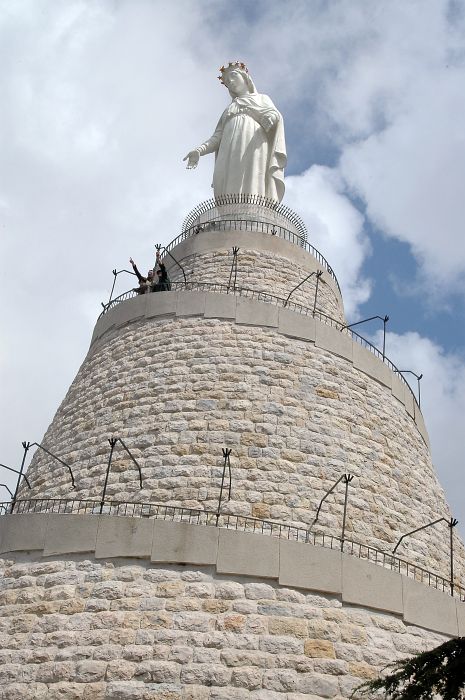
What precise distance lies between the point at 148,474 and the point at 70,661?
3668 millimetres

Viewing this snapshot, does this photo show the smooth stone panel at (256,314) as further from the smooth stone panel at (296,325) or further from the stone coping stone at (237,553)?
the stone coping stone at (237,553)

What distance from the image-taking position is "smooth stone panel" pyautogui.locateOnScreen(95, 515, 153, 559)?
39.5 feet

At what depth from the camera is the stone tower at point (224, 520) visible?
11.1 meters

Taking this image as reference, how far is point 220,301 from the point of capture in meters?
17.1

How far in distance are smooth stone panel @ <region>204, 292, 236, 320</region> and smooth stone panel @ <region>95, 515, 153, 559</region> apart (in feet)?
18.8

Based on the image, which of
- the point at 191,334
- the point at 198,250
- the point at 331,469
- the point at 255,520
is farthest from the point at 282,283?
the point at 255,520

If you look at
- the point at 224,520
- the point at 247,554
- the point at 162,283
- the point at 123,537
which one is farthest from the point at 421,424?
the point at 123,537

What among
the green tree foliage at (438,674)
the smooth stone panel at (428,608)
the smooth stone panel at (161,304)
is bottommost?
the green tree foliage at (438,674)

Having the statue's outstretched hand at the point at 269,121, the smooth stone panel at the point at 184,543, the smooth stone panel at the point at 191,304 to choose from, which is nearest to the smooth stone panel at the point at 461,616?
the smooth stone panel at the point at 184,543

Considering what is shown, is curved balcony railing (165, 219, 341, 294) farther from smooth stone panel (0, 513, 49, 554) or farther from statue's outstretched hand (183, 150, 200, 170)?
smooth stone panel (0, 513, 49, 554)

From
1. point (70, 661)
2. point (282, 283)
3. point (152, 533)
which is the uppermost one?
point (282, 283)

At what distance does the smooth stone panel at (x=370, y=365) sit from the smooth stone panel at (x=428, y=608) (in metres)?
5.44

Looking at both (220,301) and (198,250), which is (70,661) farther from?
(198,250)

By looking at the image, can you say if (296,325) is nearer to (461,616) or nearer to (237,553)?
(237,553)
